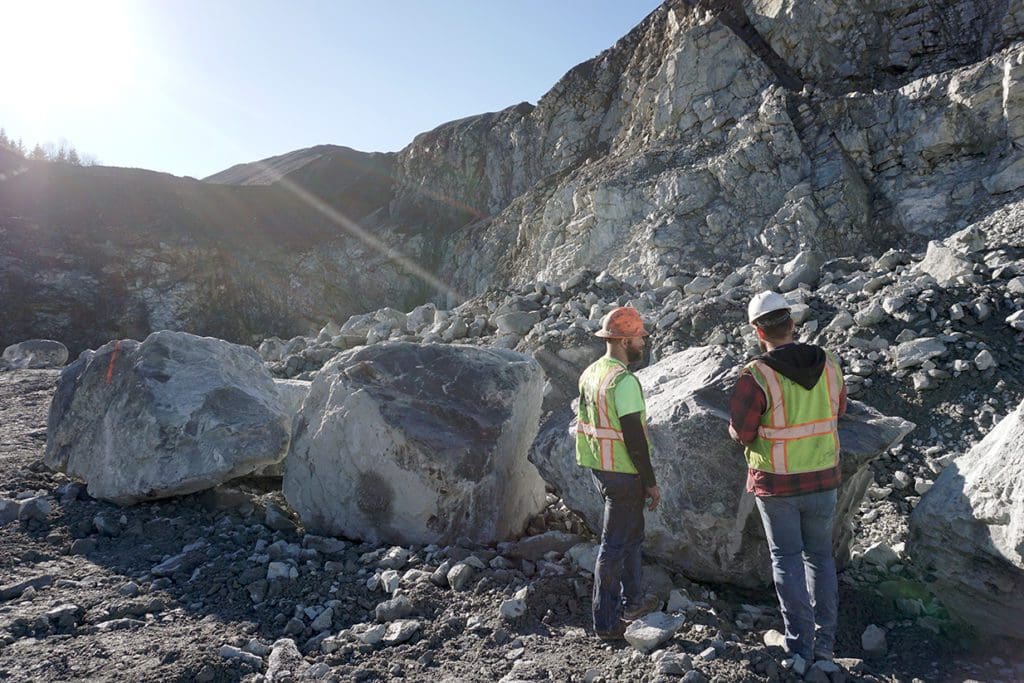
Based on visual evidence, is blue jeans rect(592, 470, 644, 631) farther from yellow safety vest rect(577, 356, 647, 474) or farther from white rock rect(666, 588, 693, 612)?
white rock rect(666, 588, 693, 612)

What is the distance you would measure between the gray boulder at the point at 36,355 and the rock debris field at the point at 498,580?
31.3ft

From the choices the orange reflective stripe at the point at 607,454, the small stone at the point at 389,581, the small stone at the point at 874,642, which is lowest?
the small stone at the point at 874,642

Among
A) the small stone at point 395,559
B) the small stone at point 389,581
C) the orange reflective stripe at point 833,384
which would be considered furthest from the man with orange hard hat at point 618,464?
the small stone at point 395,559

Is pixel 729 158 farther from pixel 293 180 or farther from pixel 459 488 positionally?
pixel 293 180

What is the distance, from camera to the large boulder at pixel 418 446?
Answer: 14.0ft

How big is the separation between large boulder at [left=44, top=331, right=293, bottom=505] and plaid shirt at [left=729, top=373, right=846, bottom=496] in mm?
3539

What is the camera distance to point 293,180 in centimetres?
3172

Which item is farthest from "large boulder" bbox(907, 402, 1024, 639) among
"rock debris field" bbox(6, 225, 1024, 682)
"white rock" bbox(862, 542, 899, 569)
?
"white rock" bbox(862, 542, 899, 569)

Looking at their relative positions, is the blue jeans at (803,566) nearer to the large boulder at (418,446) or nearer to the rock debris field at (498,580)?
the rock debris field at (498,580)

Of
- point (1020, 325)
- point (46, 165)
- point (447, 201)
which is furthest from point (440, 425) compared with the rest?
point (46, 165)

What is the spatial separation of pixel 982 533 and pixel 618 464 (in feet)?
5.51

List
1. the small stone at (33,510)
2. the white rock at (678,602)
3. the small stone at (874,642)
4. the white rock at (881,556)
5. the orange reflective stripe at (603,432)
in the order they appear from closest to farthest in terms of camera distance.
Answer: the small stone at (874,642) → the orange reflective stripe at (603,432) → the white rock at (678,602) → the white rock at (881,556) → the small stone at (33,510)

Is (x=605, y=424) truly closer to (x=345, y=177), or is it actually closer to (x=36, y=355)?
(x=36, y=355)

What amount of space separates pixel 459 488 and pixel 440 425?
1.38 ft
